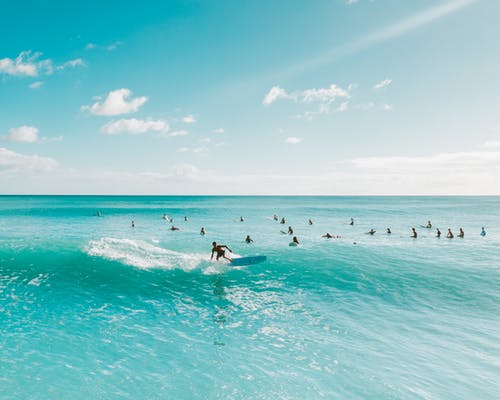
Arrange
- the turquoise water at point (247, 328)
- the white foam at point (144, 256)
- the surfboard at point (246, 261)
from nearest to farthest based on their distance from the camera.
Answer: the turquoise water at point (247, 328), the surfboard at point (246, 261), the white foam at point (144, 256)

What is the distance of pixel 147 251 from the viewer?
3009cm

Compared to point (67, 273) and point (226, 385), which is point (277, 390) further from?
point (67, 273)

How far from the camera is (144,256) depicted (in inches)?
1095

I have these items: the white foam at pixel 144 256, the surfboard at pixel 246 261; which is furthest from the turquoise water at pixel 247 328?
the surfboard at pixel 246 261

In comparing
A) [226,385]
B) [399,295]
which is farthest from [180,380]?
[399,295]

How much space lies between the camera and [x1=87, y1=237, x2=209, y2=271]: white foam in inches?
981

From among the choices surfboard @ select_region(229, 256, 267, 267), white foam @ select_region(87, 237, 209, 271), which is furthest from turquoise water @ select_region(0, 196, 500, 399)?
surfboard @ select_region(229, 256, 267, 267)

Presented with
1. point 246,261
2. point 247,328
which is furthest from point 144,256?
point 247,328

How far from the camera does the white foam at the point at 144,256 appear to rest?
2493 cm

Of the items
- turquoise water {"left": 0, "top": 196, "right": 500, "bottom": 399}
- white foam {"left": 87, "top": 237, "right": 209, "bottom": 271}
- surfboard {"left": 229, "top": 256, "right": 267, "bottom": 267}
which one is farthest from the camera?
white foam {"left": 87, "top": 237, "right": 209, "bottom": 271}

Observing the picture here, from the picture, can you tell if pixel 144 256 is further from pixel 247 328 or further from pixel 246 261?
pixel 247 328

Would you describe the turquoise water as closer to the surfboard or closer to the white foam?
the white foam

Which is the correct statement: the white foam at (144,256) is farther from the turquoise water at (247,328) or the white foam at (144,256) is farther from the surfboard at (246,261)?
the surfboard at (246,261)

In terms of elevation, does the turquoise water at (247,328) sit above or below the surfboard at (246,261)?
below
